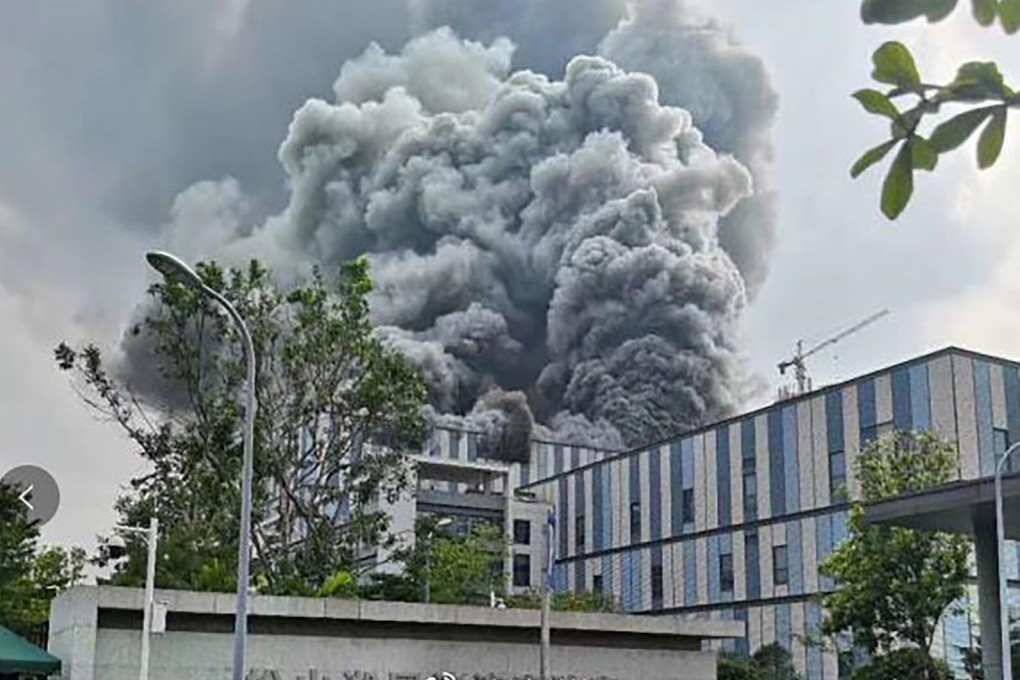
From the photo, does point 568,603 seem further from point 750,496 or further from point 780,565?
point 750,496

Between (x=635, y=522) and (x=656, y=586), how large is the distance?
3607 millimetres

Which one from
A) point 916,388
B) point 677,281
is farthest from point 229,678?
point 677,281

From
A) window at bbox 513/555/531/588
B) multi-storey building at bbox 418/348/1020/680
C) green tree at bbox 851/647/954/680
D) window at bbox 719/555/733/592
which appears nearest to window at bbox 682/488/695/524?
multi-storey building at bbox 418/348/1020/680

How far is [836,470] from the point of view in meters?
56.4

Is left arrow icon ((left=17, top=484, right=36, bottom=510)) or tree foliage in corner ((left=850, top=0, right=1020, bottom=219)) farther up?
left arrow icon ((left=17, top=484, right=36, bottom=510))

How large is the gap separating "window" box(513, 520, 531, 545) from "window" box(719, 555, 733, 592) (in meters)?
27.3

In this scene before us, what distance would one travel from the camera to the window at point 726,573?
62.6 meters

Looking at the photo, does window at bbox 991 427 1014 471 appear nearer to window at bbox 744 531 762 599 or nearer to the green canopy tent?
window at bbox 744 531 762 599

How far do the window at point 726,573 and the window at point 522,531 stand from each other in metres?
27.3

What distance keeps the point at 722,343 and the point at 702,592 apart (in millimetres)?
51346

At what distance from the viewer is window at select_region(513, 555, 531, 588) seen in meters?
91.4

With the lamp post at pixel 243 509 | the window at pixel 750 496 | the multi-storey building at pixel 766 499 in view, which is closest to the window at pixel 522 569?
the multi-storey building at pixel 766 499

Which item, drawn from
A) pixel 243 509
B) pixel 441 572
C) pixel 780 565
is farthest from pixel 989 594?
pixel 780 565

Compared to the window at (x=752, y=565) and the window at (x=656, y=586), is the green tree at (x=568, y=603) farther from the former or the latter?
the window at (x=656, y=586)
